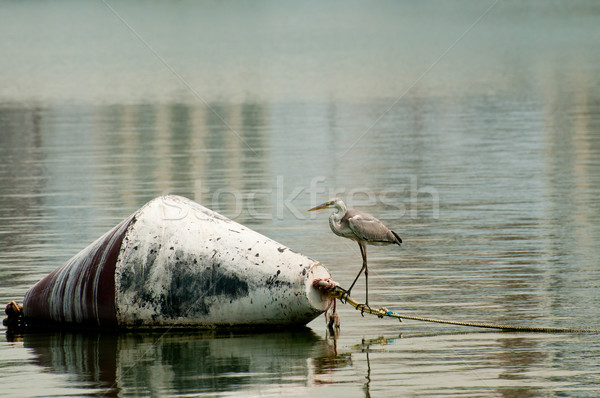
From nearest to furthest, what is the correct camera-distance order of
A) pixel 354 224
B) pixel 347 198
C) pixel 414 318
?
pixel 414 318 < pixel 354 224 < pixel 347 198

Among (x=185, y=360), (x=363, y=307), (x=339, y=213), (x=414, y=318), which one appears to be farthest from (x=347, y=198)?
(x=185, y=360)

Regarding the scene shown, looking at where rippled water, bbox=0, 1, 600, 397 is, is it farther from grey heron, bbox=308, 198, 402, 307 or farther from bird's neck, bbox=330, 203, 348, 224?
bird's neck, bbox=330, 203, 348, 224

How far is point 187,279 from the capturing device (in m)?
10.9

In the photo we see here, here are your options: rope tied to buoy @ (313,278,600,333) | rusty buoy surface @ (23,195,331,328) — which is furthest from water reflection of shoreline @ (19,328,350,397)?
rope tied to buoy @ (313,278,600,333)

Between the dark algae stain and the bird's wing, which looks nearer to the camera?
the dark algae stain

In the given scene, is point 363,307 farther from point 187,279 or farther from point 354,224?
point 187,279

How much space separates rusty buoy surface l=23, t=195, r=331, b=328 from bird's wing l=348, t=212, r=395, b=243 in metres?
0.76

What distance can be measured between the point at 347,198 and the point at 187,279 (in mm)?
9267

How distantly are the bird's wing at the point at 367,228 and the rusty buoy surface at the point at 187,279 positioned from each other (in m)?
0.76

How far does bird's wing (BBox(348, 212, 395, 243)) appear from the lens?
1140 cm

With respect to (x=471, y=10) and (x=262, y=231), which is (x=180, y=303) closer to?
(x=262, y=231)

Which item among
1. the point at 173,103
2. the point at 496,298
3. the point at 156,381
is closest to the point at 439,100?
the point at 173,103

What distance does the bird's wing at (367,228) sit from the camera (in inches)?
449

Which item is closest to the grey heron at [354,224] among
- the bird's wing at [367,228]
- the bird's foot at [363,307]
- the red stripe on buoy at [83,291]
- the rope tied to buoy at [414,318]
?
the bird's wing at [367,228]
